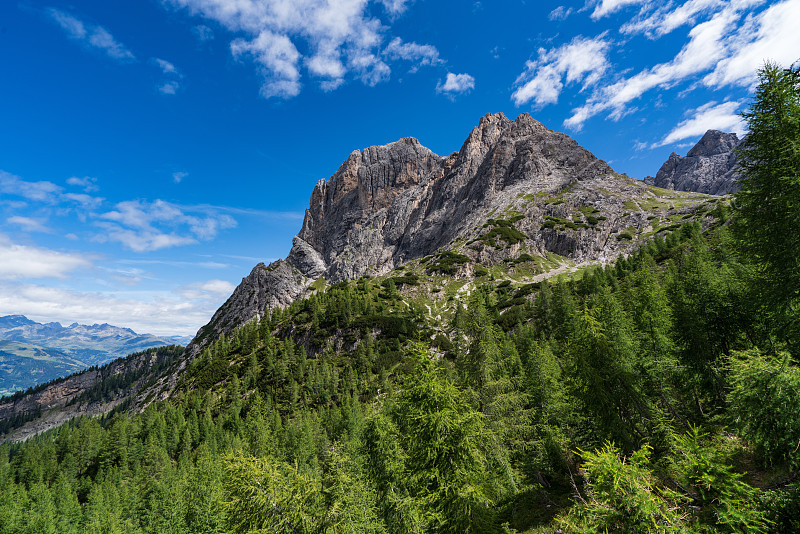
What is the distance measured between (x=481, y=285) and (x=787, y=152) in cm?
13953

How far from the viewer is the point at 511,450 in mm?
28234

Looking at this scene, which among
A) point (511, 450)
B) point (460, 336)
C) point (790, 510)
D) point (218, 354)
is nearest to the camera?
point (790, 510)

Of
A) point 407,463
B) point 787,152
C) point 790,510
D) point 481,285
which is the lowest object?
point 407,463

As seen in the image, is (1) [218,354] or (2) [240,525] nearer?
(2) [240,525]

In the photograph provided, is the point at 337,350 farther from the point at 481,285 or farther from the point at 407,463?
the point at 407,463

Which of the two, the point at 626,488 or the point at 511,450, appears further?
the point at 511,450

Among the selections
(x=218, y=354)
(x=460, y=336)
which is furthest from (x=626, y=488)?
(x=218, y=354)

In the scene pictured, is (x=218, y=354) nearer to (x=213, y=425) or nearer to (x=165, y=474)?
(x=213, y=425)

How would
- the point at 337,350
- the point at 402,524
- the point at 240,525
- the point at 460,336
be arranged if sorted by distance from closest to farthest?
1. the point at 240,525
2. the point at 402,524
3. the point at 460,336
4. the point at 337,350

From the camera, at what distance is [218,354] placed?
471 ft

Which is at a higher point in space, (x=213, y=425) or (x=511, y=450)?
(x=511, y=450)

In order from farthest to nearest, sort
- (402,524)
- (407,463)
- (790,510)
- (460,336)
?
1. (460,336)
2. (402,524)
3. (407,463)
4. (790,510)

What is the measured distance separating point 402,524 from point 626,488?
47.4 feet

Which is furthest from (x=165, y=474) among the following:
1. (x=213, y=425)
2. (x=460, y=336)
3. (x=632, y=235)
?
(x=632, y=235)
